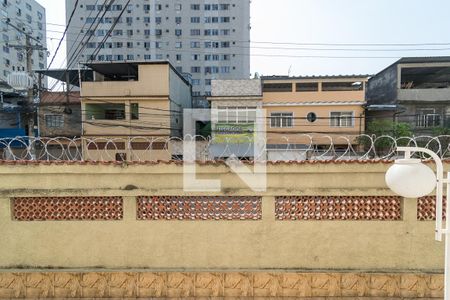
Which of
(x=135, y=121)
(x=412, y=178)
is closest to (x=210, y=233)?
(x=412, y=178)

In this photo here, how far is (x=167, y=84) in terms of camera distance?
18688 mm

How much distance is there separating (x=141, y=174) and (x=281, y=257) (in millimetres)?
2346

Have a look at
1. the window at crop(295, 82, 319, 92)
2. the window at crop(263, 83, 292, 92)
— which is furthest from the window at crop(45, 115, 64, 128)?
the window at crop(295, 82, 319, 92)

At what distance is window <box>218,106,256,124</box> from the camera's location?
1992cm

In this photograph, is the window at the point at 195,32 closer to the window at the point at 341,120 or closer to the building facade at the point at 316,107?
the building facade at the point at 316,107

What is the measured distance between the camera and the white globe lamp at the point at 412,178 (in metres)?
1.97

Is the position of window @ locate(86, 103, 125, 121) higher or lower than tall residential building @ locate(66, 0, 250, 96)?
lower

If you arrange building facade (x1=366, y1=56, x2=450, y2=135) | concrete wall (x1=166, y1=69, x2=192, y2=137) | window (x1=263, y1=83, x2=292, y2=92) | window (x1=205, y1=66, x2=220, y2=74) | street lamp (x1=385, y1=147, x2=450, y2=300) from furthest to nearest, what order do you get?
1. window (x1=205, y1=66, x2=220, y2=74)
2. window (x1=263, y1=83, x2=292, y2=92)
3. concrete wall (x1=166, y1=69, x2=192, y2=137)
4. building facade (x1=366, y1=56, x2=450, y2=135)
5. street lamp (x1=385, y1=147, x2=450, y2=300)

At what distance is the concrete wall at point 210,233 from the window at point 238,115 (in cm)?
1595

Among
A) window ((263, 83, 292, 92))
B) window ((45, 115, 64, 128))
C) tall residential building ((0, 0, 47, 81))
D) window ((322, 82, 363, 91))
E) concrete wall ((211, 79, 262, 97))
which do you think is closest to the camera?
concrete wall ((211, 79, 262, 97))

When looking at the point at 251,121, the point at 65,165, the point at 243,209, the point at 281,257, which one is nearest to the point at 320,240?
the point at 281,257

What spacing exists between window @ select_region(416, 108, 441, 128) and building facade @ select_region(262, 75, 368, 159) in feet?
11.6

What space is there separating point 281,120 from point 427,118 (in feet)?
31.7

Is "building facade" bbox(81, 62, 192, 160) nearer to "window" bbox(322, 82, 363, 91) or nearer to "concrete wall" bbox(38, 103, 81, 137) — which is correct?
"concrete wall" bbox(38, 103, 81, 137)
